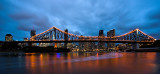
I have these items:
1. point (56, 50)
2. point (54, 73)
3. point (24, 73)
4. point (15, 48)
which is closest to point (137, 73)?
point (54, 73)

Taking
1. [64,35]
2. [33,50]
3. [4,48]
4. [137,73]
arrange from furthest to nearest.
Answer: [4,48], [64,35], [33,50], [137,73]

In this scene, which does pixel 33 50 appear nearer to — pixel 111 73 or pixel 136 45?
pixel 136 45

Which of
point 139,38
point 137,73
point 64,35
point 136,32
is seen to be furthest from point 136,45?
point 137,73

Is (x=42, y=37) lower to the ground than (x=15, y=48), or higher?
higher

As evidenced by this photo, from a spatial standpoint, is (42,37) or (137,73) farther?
(42,37)

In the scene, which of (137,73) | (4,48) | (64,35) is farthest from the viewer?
(4,48)

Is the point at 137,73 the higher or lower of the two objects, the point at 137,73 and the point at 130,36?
the lower

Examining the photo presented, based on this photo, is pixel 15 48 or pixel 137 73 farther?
pixel 15 48

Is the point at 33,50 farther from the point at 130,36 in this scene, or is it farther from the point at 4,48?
the point at 130,36

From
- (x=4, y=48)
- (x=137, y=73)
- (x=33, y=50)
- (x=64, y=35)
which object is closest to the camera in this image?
(x=137, y=73)
